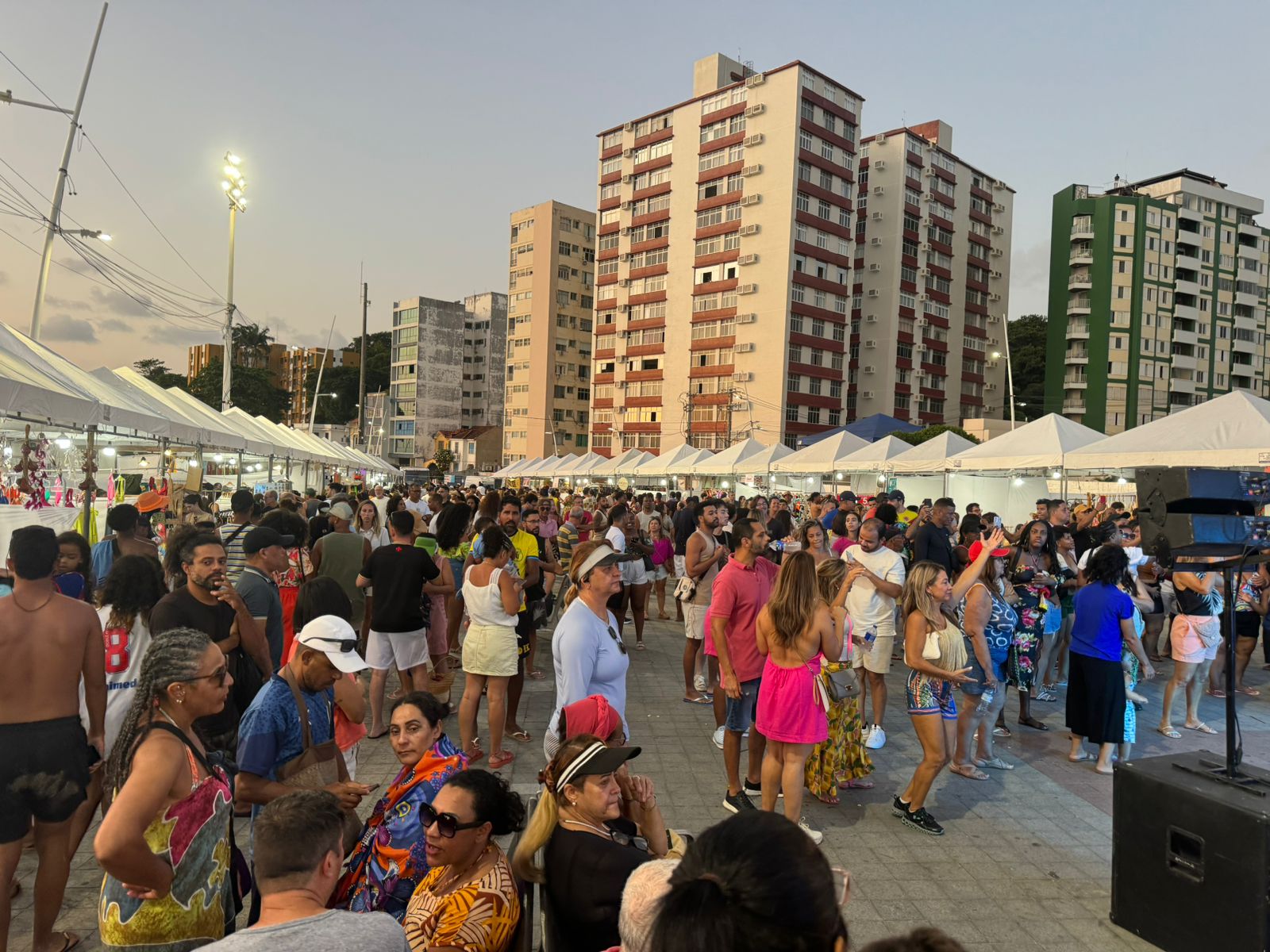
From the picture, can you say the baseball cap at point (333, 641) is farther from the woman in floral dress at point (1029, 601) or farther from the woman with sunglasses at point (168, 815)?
the woman in floral dress at point (1029, 601)

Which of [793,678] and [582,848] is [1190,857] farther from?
[582,848]

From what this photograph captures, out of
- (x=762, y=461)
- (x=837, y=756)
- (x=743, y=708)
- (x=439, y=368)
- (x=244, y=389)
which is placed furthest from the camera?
(x=439, y=368)

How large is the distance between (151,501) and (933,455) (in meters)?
15.7

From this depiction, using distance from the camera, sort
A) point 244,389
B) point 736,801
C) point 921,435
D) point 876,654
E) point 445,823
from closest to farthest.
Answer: point 445,823 → point 736,801 → point 876,654 → point 921,435 → point 244,389

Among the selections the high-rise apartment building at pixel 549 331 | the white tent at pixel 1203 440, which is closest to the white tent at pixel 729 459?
the white tent at pixel 1203 440

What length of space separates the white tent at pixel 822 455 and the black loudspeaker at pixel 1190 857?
55.0 ft

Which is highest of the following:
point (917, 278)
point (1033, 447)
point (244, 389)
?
point (917, 278)

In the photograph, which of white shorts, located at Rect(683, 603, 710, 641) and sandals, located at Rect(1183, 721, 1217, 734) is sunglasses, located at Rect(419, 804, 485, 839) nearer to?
white shorts, located at Rect(683, 603, 710, 641)

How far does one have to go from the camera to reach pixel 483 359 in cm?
9625

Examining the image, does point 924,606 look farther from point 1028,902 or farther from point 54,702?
point 54,702

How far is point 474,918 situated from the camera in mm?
2156

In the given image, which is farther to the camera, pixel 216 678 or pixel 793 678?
pixel 793 678

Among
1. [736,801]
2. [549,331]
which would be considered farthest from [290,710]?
Result: [549,331]

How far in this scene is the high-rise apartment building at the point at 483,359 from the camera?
96250mm
